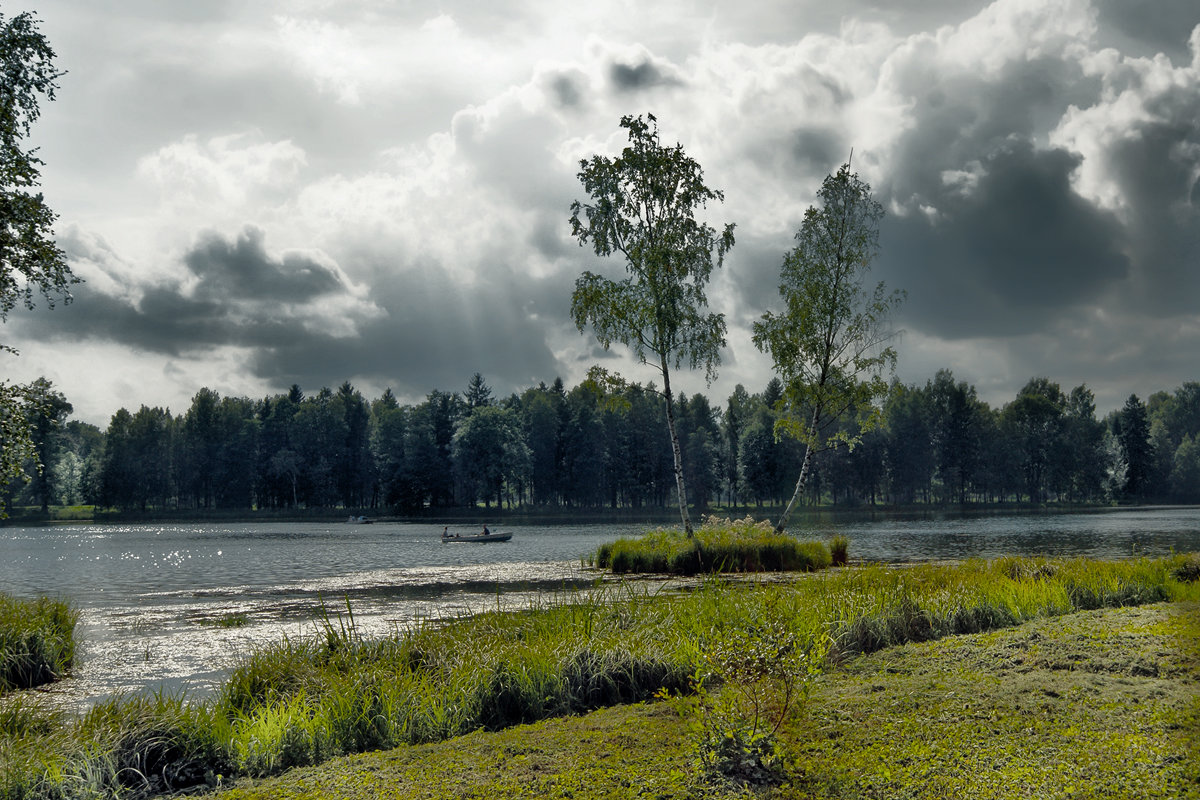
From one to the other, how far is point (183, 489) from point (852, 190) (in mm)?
121928

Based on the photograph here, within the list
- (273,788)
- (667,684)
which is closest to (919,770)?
(667,684)

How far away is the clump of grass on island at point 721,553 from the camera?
26.7 m

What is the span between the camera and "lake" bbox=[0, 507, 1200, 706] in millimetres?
14008

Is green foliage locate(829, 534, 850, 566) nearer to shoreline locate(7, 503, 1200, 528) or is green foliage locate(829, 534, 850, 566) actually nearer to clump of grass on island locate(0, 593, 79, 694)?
clump of grass on island locate(0, 593, 79, 694)

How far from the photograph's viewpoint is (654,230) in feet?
98.3

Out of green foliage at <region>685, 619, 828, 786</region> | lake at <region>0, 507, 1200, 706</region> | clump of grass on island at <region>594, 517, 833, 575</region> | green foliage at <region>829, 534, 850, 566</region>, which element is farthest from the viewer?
green foliage at <region>829, 534, 850, 566</region>

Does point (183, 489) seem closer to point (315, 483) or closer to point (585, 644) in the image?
point (315, 483)

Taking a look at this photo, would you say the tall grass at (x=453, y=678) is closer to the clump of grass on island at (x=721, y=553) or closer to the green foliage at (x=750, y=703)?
the green foliage at (x=750, y=703)

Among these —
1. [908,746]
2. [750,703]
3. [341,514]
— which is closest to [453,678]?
[750,703]

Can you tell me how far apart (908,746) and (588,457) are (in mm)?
105459

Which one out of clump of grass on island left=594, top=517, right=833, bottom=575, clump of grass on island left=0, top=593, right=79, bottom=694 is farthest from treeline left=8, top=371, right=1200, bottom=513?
clump of grass on island left=0, top=593, right=79, bottom=694

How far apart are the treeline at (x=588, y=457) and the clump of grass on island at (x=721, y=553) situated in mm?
76300

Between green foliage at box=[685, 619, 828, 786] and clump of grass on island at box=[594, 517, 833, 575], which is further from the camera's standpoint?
clump of grass on island at box=[594, 517, 833, 575]

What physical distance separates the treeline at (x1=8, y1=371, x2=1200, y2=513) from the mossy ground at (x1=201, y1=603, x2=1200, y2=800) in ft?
319
